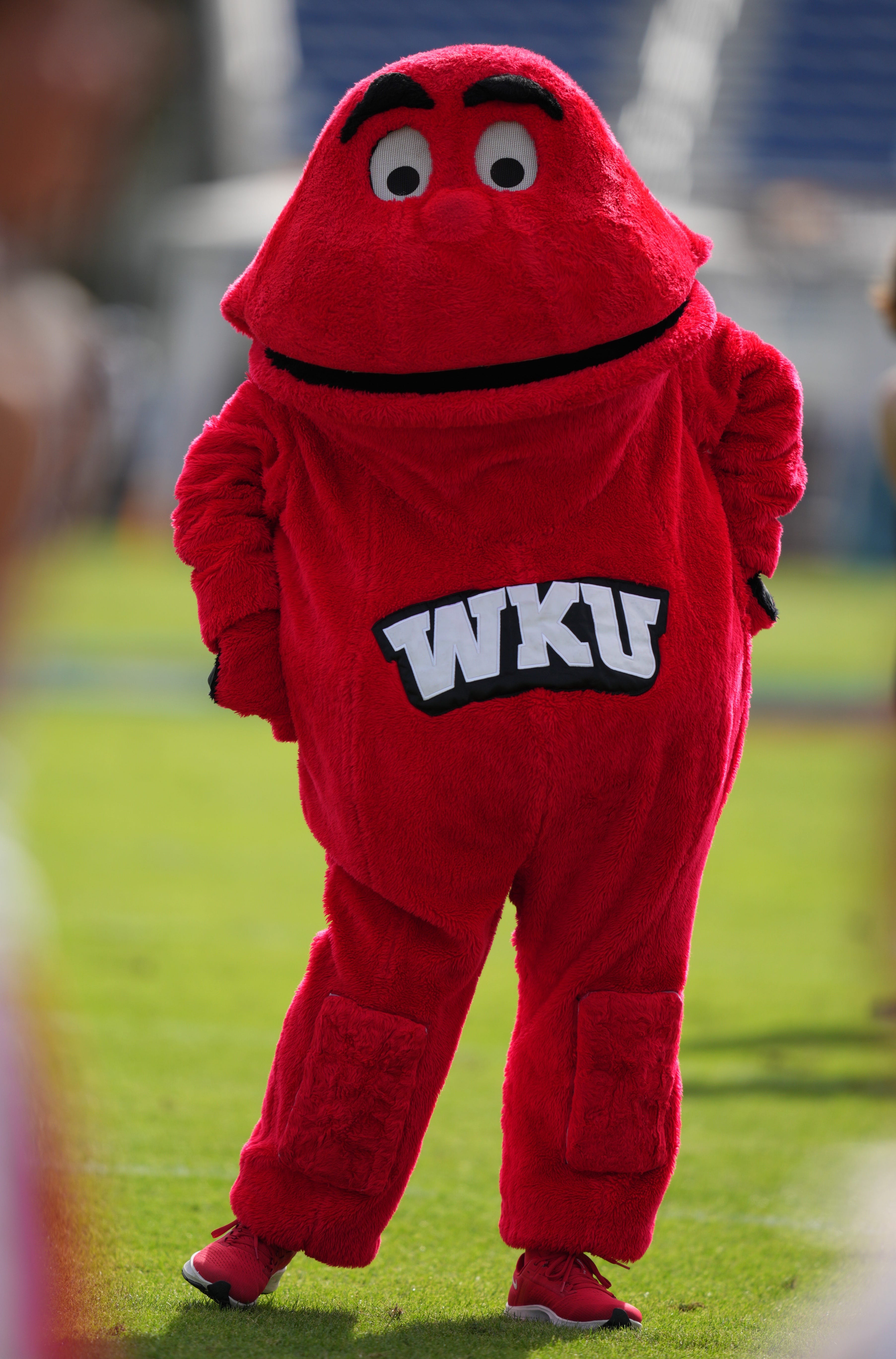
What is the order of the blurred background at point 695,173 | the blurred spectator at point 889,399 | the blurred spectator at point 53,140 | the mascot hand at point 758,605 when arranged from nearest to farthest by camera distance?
the blurred spectator at point 53,140
the mascot hand at point 758,605
the blurred spectator at point 889,399
the blurred background at point 695,173

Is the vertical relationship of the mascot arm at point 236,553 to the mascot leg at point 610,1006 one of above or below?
above

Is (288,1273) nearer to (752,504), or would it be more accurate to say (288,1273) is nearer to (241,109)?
(752,504)

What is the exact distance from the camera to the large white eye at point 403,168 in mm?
1767

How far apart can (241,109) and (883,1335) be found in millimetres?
21480

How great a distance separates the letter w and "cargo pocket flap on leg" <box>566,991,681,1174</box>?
0.40 metres

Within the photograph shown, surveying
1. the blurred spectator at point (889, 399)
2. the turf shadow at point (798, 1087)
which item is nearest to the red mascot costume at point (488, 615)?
the turf shadow at point (798, 1087)

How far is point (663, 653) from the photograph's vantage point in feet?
5.82

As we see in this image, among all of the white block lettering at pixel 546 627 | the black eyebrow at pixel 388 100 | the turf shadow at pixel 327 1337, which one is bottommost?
the turf shadow at pixel 327 1337

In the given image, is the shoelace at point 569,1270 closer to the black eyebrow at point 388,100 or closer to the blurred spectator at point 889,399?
the black eyebrow at point 388,100

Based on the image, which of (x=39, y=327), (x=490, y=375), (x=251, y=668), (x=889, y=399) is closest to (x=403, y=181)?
(x=490, y=375)

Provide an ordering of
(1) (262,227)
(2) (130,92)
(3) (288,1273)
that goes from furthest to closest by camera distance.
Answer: (1) (262,227), (3) (288,1273), (2) (130,92)

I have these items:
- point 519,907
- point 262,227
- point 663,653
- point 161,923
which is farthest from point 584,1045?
point 262,227

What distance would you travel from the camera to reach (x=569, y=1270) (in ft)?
6.15

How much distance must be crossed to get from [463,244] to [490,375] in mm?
139
